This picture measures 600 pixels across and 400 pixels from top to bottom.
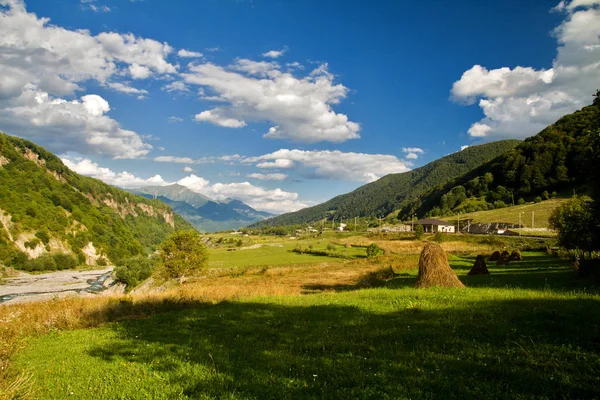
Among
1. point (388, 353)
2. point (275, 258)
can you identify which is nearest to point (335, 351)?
point (388, 353)

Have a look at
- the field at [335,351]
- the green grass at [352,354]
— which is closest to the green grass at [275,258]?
the field at [335,351]

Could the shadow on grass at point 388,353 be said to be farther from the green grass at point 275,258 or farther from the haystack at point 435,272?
the green grass at point 275,258

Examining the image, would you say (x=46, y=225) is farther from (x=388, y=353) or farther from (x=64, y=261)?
(x=388, y=353)

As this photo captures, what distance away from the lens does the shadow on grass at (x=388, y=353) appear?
19.6ft

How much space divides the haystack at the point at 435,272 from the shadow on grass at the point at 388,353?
20.3 feet

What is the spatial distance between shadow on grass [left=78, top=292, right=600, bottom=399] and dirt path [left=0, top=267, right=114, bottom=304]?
7241cm

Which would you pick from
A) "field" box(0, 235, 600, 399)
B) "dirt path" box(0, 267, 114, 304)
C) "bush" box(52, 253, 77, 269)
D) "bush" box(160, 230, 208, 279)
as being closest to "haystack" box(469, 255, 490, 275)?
"field" box(0, 235, 600, 399)

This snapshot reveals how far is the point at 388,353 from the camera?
25.8 ft

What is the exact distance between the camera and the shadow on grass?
596 cm

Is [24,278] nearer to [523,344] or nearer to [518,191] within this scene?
[523,344]

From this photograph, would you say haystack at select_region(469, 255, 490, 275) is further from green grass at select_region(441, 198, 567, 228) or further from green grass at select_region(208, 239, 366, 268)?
green grass at select_region(441, 198, 567, 228)

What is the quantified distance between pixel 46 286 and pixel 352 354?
10664 centimetres

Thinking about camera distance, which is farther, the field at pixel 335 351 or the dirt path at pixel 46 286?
the dirt path at pixel 46 286

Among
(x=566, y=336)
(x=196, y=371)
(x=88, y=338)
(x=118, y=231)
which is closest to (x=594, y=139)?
(x=566, y=336)
